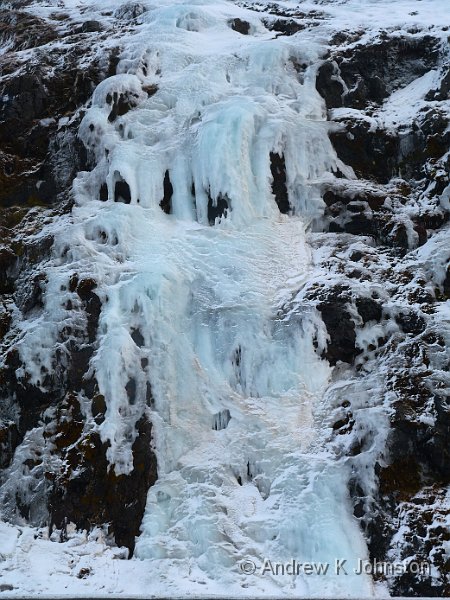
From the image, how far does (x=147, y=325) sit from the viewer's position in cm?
1271

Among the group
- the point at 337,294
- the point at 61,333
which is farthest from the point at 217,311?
the point at 61,333

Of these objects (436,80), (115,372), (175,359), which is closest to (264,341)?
(175,359)

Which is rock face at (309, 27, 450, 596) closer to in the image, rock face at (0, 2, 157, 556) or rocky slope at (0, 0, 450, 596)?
rocky slope at (0, 0, 450, 596)

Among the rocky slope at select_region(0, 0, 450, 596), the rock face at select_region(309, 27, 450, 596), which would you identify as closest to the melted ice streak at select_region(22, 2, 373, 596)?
the rocky slope at select_region(0, 0, 450, 596)

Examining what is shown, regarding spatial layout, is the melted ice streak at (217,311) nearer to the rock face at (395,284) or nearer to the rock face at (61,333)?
the rock face at (61,333)

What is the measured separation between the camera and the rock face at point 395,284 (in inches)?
425

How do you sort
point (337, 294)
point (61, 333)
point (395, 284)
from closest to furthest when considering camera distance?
point (61, 333)
point (337, 294)
point (395, 284)

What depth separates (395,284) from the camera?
1312 cm

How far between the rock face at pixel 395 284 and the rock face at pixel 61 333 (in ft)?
10.9

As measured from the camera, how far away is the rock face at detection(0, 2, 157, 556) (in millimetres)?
11625

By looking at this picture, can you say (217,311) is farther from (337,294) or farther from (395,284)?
(395,284)

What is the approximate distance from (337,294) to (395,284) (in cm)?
101

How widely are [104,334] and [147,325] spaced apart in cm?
→ 69

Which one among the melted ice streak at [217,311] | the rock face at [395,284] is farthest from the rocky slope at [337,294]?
the melted ice streak at [217,311]
